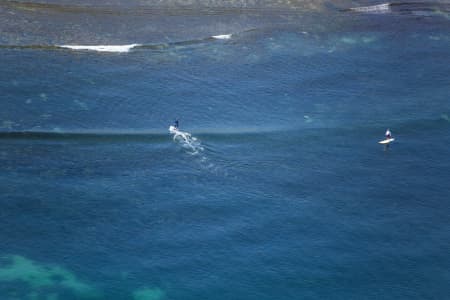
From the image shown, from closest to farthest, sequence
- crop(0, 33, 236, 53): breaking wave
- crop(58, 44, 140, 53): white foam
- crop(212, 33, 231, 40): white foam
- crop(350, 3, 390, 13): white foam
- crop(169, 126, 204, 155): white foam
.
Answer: crop(169, 126, 204, 155): white foam → crop(0, 33, 236, 53): breaking wave → crop(58, 44, 140, 53): white foam → crop(212, 33, 231, 40): white foam → crop(350, 3, 390, 13): white foam

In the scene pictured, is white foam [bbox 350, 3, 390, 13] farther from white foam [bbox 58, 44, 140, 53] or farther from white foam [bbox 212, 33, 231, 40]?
white foam [bbox 58, 44, 140, 53]

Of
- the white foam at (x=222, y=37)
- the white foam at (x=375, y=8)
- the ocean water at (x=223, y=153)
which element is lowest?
the ocean water at (x=223, y=153)

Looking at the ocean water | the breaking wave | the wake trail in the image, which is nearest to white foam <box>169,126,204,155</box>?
the wake trail

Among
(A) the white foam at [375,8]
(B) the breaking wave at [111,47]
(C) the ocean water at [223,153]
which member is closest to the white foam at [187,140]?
(C) the ocean water at [223,153]

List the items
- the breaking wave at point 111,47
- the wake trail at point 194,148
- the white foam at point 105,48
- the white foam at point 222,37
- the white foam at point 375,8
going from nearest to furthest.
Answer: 1. the wake trail at point 194,148
2. the breaking wave at point 111,47
3. the white foam at point 105,48
4. the white foam at point 222,37
5. the white foam at point 375,8

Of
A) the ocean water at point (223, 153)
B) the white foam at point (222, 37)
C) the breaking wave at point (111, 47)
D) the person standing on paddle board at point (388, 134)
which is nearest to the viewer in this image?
the ocean water at point (223, 153)

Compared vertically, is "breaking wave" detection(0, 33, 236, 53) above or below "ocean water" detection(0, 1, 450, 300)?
above

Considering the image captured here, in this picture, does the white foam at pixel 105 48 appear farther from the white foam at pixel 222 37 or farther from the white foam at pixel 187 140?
the white foam at pixel 187 140

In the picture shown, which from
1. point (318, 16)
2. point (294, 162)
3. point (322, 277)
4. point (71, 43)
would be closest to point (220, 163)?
point (294, 162)

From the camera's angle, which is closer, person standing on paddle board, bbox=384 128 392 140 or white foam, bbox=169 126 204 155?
white foam, bbox=169 126 204 155

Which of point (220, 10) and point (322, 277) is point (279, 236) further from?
point (220, 10)
